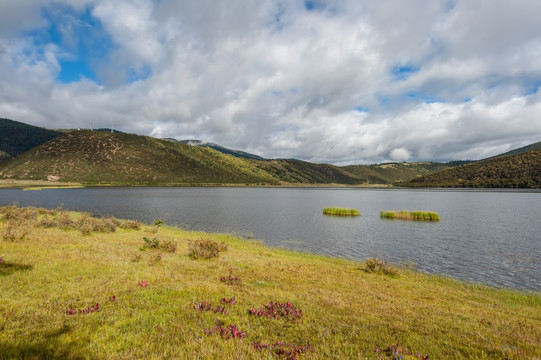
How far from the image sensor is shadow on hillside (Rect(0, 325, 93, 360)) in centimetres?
567

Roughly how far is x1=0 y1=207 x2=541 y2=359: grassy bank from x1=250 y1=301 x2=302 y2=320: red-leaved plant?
0.12 ft

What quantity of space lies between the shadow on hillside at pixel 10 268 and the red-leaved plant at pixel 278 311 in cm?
1070

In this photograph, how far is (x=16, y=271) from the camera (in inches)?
445

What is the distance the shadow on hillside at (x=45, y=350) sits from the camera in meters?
5.67

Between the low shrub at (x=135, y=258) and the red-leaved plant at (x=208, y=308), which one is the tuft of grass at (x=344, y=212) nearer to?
the low shrub at (x=135, y=258)

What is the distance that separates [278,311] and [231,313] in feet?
5.24

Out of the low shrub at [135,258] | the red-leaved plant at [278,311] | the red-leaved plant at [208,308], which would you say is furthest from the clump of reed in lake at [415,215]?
the red-leaved plant at [208,308]

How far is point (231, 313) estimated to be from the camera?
876 cm

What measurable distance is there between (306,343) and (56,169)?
200 metres

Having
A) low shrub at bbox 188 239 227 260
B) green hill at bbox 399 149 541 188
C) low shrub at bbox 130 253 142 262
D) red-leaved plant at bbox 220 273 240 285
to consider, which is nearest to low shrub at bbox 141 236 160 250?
low shrub at bbox 188 239 227 260

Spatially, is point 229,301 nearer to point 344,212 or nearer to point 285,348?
point 285,348

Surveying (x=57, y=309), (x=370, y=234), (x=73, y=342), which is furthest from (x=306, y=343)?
(x=370, y=234)

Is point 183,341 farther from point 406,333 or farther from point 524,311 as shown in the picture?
point 524,311

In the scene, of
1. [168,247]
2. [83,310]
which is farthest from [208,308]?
[168,247]
